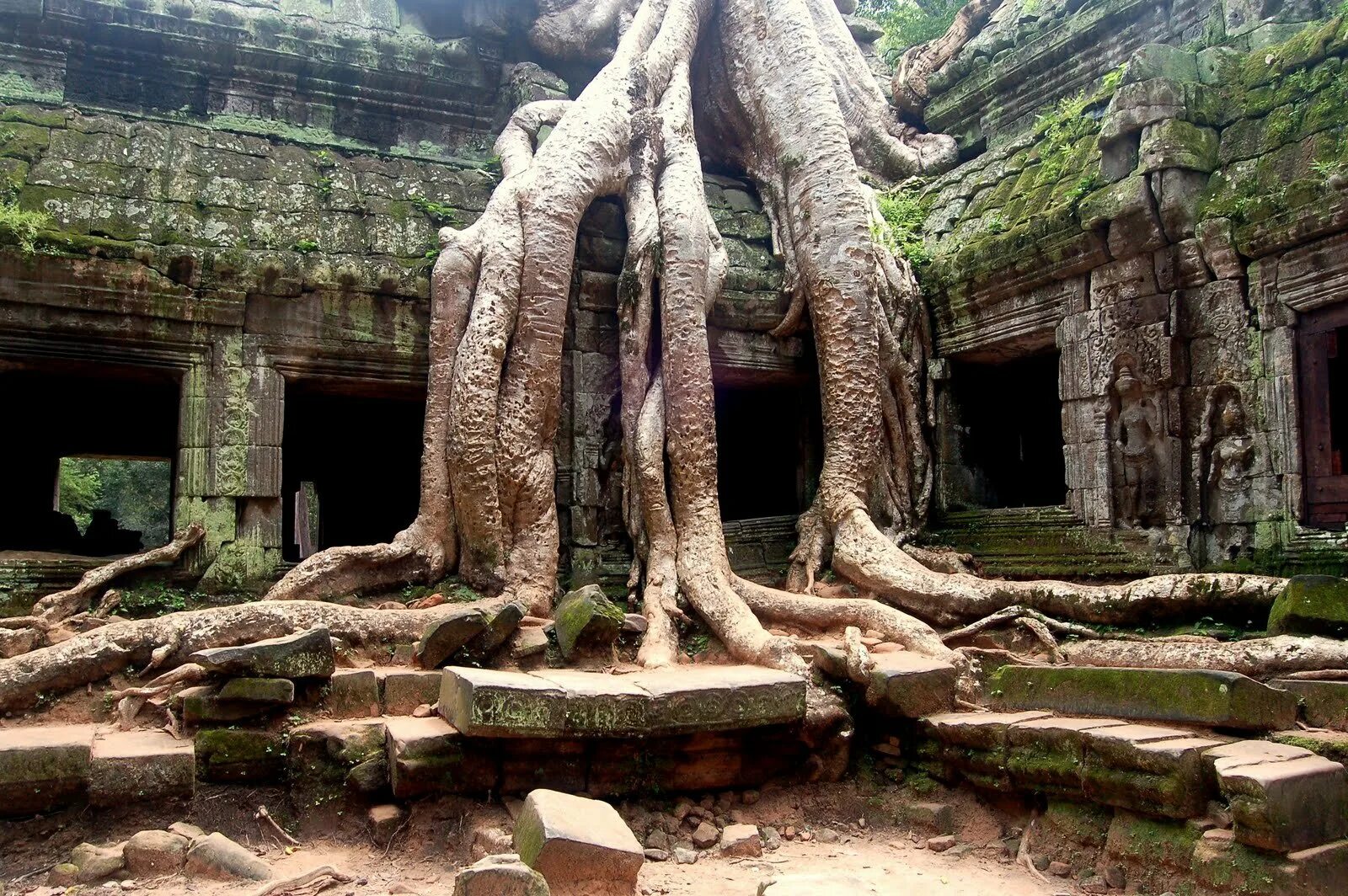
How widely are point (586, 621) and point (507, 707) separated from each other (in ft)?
3.71

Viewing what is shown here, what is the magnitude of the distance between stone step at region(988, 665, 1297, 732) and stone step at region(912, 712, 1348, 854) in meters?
0.08

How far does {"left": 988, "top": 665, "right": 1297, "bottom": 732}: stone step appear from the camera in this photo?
130 inches

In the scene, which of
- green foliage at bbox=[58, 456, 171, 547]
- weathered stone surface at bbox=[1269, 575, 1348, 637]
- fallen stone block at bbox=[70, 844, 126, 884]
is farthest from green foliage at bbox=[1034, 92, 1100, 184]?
green foliage at bbox=[58, 456, 171, 547]

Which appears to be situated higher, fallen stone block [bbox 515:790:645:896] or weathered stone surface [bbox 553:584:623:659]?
weathered stone surface [bbox 553:584:623:659]

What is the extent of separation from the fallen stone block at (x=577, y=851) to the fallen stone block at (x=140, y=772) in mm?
1275

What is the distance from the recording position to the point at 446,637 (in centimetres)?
433

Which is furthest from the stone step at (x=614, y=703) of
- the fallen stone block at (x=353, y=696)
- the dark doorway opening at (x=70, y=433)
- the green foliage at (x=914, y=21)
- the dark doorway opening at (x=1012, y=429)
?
the green foliage at (x=914, y=21)

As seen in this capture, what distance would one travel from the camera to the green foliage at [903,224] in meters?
7.12

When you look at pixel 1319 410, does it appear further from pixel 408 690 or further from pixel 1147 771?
pixel 408 690

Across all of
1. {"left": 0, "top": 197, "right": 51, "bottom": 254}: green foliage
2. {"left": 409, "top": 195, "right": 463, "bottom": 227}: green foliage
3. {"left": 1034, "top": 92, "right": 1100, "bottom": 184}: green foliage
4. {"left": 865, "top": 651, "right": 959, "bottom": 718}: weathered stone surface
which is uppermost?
{"left": 1034, "top": 92, "right": 1100, "bottom": 184}: green foliage

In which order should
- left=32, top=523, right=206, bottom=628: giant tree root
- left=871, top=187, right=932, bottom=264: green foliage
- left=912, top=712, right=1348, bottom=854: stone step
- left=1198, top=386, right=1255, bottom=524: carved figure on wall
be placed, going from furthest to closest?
left=871, top=187, right=932, bottom=264: green foliage < left=1198, top=386, right=1255, bottom=524: carved figure on wall < left=32, top=523, right=206, bottom=628: giant tree root < left=912, top=712, right=1348, bottom=854: stone step

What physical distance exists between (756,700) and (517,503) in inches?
85.7

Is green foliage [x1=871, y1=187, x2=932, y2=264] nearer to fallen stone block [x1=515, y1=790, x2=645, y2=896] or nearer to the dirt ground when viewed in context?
the dirt ground

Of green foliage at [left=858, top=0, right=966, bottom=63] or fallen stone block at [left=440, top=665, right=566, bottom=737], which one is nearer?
fallen stone block at [left=440, top=665, right=566, bottom=737]
